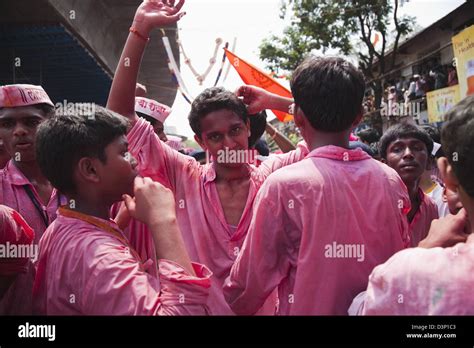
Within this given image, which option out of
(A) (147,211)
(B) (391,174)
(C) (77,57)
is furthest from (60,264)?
(C) (77,57)

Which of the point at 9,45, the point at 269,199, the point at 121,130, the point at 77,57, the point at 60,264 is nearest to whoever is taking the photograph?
the point at 60,264

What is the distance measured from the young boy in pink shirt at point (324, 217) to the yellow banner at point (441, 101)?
20.1 ft

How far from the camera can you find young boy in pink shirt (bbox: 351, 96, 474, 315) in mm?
1149

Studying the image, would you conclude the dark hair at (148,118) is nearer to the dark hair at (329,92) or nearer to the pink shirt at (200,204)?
the pink shirt at (200,204)

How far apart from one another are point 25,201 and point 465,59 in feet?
18.5

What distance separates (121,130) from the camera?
5.14 feet

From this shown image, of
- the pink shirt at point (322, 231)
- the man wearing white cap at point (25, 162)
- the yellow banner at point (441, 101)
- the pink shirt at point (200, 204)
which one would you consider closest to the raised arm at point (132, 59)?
the pink shirt at point (200, 204)

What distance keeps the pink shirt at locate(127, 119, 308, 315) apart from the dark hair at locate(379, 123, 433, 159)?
1002 millimetres

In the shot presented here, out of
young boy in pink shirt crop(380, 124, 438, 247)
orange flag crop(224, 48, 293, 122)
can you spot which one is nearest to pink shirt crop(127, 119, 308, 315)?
young boy in pink shirt crop(380, 124, 438, 247)

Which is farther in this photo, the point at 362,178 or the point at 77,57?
the point at 77,57

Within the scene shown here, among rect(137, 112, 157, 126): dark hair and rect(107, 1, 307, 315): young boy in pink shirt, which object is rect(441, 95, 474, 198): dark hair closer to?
rect(107, 1, 307, 315): young boy in pink shirt

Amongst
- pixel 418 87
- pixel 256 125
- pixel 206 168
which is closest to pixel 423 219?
pixel 256 125
